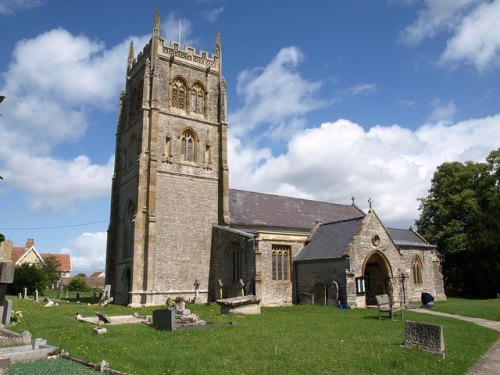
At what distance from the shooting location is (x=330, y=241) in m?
29.0

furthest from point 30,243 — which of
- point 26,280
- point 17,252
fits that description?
point 26,280

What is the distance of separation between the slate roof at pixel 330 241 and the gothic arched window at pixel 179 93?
14785mm

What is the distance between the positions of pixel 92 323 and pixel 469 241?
3576 centimetres

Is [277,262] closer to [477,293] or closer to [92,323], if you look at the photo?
[92,323]

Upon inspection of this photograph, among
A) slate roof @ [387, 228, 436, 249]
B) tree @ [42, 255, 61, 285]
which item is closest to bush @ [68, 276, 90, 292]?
tree @ [42, 255, 61, 285]

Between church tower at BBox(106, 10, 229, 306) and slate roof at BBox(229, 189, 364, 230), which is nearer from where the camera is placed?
church tower at BBox(106, 10, 229, 306)

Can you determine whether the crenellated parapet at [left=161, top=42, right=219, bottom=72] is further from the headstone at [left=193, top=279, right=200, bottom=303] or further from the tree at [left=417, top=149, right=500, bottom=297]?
the tree at [left=417, top=149, right=500, bottom=297]

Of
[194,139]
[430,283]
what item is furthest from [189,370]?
[430,283]

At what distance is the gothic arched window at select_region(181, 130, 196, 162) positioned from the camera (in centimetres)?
3356

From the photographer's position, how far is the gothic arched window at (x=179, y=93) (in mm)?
34225

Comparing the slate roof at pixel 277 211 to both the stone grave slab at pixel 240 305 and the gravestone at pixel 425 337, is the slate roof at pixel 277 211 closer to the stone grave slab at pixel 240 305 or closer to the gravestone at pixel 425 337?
the stone grave slab at pixel 240 305

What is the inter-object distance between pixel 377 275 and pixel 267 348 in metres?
20.6

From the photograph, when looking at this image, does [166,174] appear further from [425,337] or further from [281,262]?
[425,337]

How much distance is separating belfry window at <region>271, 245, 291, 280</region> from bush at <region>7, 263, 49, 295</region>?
24.8m
